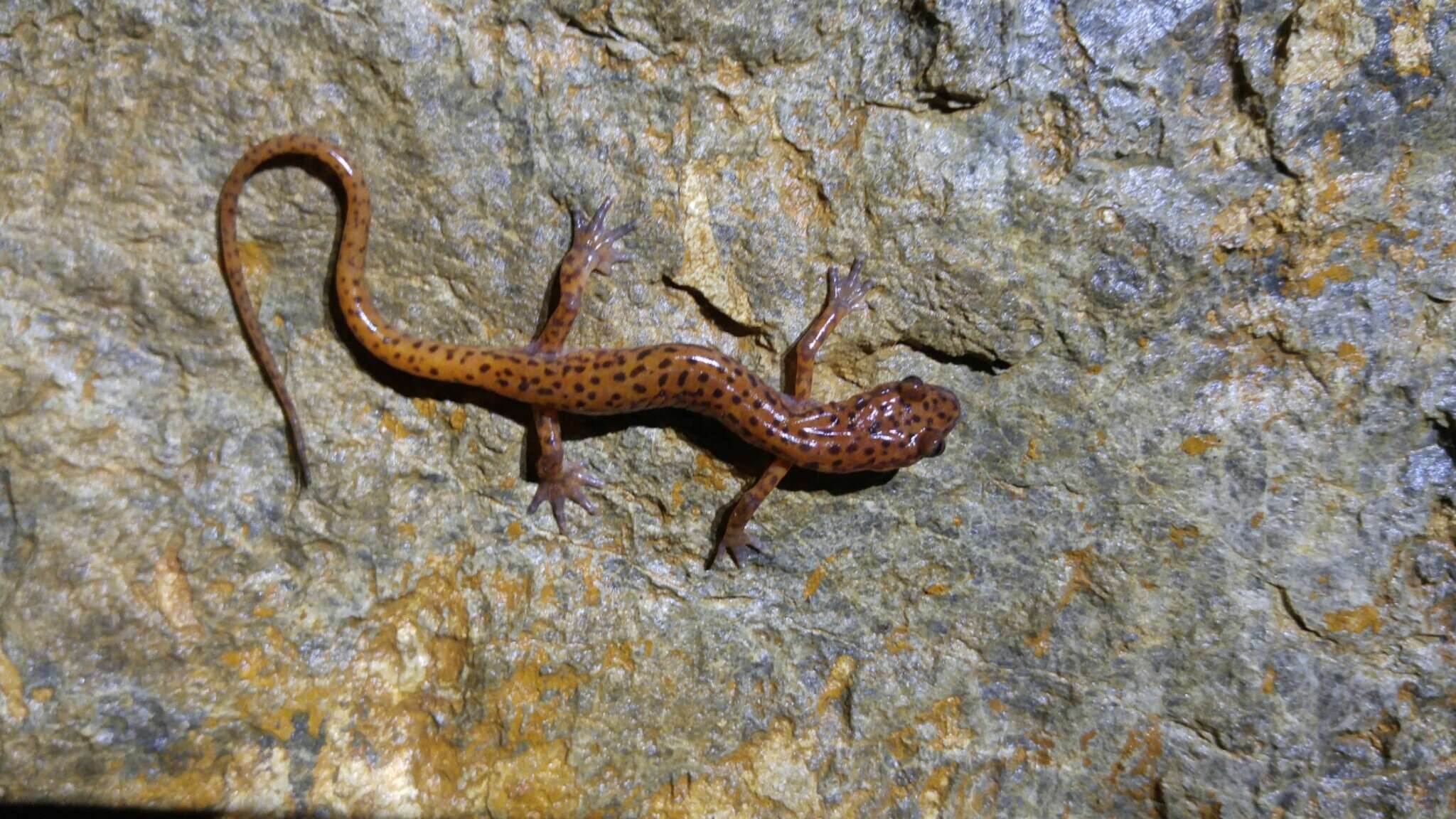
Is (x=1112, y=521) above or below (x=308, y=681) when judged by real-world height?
above

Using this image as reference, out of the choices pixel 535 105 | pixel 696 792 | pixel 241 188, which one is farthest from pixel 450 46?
pixel 696 792

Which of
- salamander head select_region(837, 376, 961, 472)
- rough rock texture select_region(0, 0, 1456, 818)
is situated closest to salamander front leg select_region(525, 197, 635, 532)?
rough rock texture select_region(0, 0, 1456, 818)

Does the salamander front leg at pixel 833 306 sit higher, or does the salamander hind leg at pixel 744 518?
the salamander front leg at pixel 833 306

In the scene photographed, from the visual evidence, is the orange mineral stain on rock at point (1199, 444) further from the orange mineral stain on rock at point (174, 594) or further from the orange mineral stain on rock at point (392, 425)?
the orange mineral stain on rock at point (174, 594)

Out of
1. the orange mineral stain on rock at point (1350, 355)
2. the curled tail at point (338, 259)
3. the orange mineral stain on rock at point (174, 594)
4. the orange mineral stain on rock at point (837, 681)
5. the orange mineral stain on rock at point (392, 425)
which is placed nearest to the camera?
the curled tail at point (338, 259)

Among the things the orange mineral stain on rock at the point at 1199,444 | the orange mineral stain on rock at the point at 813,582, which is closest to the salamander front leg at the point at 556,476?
the orange mineral stain on rock at the point at 813,582

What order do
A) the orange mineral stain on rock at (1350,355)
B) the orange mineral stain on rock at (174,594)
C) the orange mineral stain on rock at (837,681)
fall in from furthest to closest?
the orange mineral stain on rock at (837,681)
the orange mineral stain on rock at (1350,355)
the orange mineral stain on rock at (174,594)

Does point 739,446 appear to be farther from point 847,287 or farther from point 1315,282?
point 1315,282

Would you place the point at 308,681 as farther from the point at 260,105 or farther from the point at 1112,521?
the point at 1112,521
